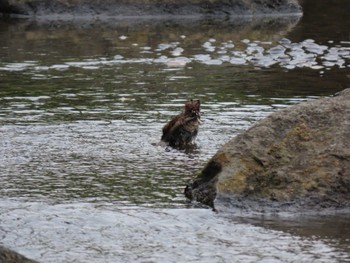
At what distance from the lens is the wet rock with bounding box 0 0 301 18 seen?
2825 cm

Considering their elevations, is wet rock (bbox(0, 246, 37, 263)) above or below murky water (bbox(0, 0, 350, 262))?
above

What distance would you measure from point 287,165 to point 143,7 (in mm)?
20134

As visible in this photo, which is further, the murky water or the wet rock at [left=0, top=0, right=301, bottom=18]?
Answer: the wet rock at [left=0, top=0, right=301, bottom=18]

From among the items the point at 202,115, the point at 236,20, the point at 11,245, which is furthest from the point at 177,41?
the point at 11,245

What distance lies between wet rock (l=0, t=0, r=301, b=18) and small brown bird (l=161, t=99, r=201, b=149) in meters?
17.1

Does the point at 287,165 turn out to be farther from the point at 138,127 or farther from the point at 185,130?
the point at 138,127

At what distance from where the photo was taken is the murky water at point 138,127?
25.7ft

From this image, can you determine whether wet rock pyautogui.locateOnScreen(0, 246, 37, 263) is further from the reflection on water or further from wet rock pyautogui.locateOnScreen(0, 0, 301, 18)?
wet rock pyautogui.locateOnScreen(0, 0, 301, 18)

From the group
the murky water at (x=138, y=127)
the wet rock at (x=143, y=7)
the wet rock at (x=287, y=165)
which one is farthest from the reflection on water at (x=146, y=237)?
the wet rock at (x=143, y=7)

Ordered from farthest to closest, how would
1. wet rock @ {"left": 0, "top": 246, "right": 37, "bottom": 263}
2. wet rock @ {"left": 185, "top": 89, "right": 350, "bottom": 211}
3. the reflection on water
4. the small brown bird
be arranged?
the small brown bird
wet rock @ {"left": 185, "top": 89, "right": 350, "bottom": 211}
the reflection on water
wet rock @ {"left": 0, "top": 246, "right": 37, "bottom": 263}

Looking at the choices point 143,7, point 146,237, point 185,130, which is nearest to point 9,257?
point 146,237

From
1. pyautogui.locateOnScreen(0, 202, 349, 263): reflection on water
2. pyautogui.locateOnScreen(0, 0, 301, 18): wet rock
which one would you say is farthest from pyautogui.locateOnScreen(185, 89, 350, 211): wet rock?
pyautogui.locateOnScreen(0, 0, 301, 18): wet rock

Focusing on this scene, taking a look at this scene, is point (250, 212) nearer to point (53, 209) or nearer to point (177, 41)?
point (53, 209)

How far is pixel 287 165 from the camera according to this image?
8.90m
